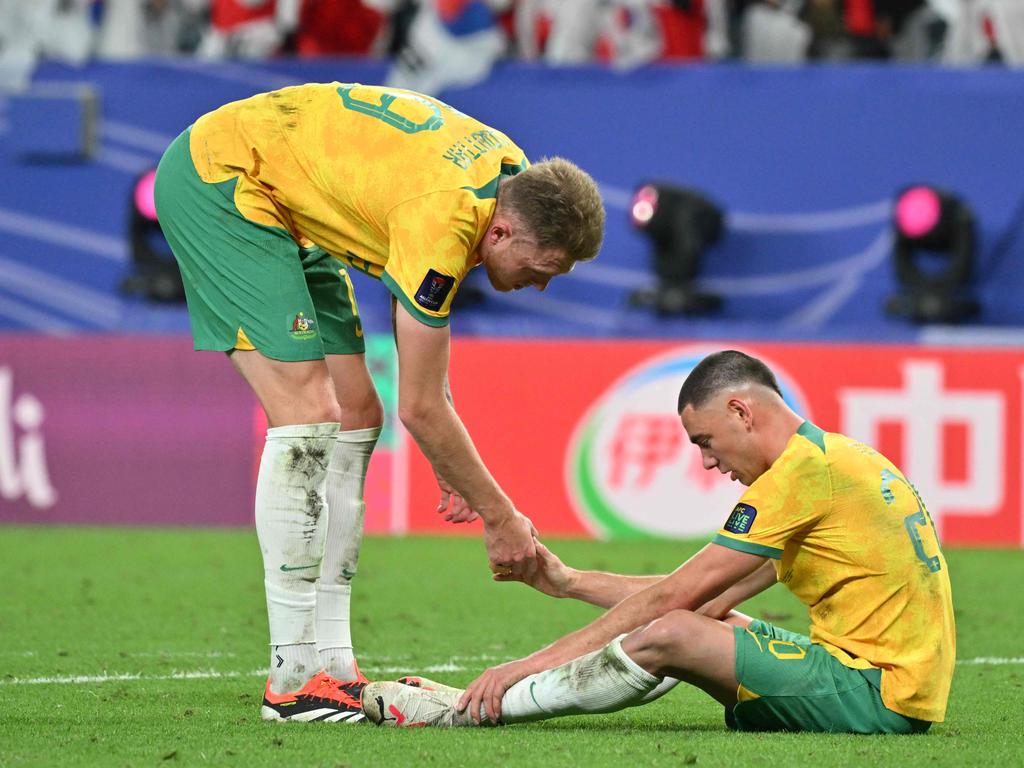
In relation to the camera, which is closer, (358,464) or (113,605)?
(358,464)

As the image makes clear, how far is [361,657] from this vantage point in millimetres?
6328

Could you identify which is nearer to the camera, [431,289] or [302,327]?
[431,289]

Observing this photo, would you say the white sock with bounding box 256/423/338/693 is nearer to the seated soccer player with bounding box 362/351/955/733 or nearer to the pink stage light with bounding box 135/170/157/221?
the seated soccer player with bounding box 362/351/955/733

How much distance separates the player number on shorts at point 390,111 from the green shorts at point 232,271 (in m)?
0.43

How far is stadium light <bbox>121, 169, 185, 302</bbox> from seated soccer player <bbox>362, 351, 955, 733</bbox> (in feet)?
26.3

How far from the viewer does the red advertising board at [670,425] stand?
10484 millimetres

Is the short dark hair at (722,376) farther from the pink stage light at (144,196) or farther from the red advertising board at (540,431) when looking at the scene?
the pink stage light at (144,196)

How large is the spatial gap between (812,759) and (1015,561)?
610cm

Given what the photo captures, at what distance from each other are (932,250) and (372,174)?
7797 mm

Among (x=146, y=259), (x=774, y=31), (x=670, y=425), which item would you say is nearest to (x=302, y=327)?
(x=670, y=425)

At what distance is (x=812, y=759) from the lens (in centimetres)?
415

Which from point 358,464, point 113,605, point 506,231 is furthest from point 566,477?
point 506,231

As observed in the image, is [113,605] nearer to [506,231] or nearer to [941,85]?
[506,231]

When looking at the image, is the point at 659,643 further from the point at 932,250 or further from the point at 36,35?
the point at 36,35
